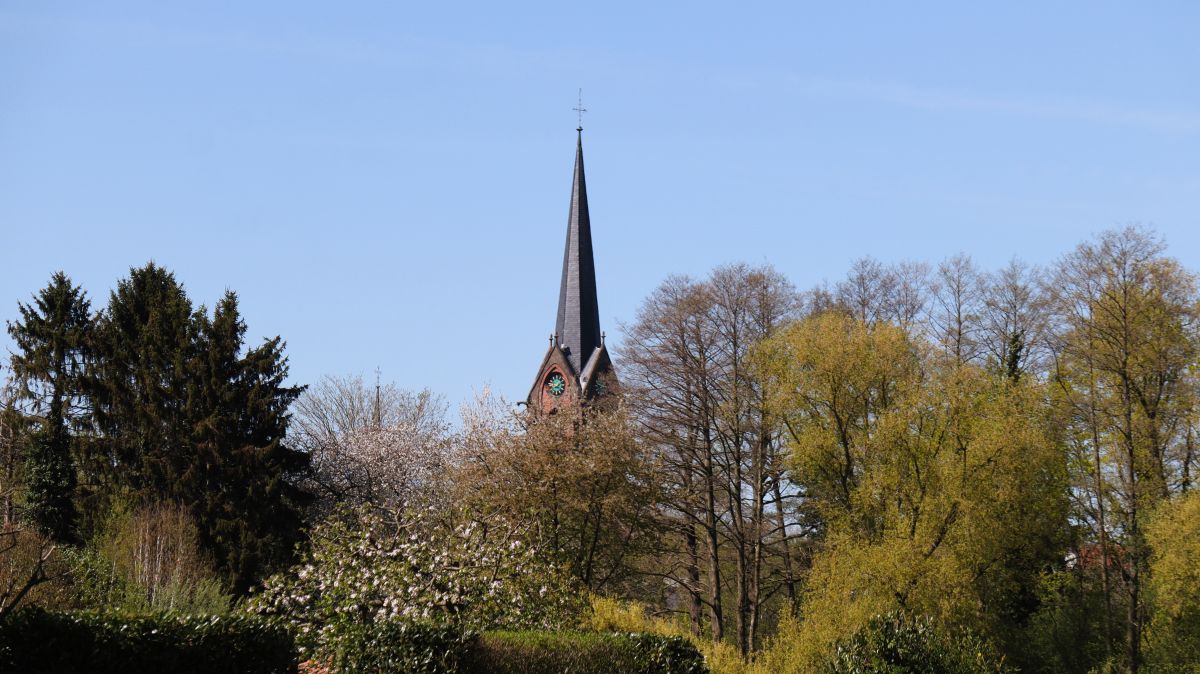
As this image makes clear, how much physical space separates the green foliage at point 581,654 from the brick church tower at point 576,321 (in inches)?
1327

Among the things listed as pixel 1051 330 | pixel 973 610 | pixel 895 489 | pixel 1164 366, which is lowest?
pixel 973 610

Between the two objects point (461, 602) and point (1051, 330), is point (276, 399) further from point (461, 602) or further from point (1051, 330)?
point (1051, 330)

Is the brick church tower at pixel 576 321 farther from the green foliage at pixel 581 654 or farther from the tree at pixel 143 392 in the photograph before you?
the green foliage at pixel 581 654

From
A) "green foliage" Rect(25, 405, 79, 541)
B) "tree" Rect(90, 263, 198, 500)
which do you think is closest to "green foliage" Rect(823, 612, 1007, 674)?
"tree" Rect(90, 263, 198, 500)

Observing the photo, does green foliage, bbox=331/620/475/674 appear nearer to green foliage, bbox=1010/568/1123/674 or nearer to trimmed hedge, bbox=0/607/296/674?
trimmed hedge, bbox=0/607/296/674

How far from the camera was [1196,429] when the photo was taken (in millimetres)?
28406

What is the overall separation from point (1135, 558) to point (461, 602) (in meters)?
15.6

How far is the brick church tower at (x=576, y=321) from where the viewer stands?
5375 cm

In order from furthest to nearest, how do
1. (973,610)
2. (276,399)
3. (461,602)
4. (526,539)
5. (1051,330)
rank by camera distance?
(276,399)
(1051,330)
(973,610)
(526,539)
(461,602)

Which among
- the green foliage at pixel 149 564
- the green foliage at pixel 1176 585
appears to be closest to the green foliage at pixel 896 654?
the green foliage at pixel 1176 585

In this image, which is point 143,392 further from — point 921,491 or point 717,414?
point 921,491

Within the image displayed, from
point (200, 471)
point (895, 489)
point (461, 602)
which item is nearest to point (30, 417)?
point (200, 471)

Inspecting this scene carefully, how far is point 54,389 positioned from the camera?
123ft

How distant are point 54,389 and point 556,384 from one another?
73.5 feet
